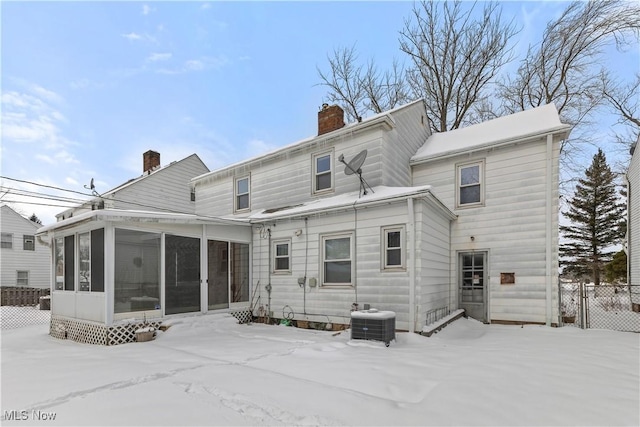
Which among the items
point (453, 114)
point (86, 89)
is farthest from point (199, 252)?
point (453, 114)

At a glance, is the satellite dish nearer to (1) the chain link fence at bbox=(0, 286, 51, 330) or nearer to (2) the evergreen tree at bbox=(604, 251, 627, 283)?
(1) the chain link fence at bbox=(0, 286, 51, 330)

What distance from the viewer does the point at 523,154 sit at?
9555mm

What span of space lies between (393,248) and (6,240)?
27.8m

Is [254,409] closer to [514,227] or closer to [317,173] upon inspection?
[317,173]

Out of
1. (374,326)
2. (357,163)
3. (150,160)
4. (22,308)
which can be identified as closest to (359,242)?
(357,163)

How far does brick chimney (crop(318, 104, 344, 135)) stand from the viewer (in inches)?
439

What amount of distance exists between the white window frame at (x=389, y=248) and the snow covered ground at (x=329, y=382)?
1624mm

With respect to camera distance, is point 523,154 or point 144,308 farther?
point 523,154

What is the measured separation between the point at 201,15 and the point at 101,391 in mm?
12813

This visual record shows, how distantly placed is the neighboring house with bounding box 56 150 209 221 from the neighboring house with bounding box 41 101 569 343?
798 cm

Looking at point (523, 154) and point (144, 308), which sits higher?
point (523, 154)

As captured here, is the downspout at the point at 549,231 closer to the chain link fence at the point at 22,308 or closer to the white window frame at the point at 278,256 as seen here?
the white window frame at the point at 278,256

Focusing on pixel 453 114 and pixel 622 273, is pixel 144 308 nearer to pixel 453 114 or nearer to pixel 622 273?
pixel 453 114

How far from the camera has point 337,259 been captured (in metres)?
8.91
